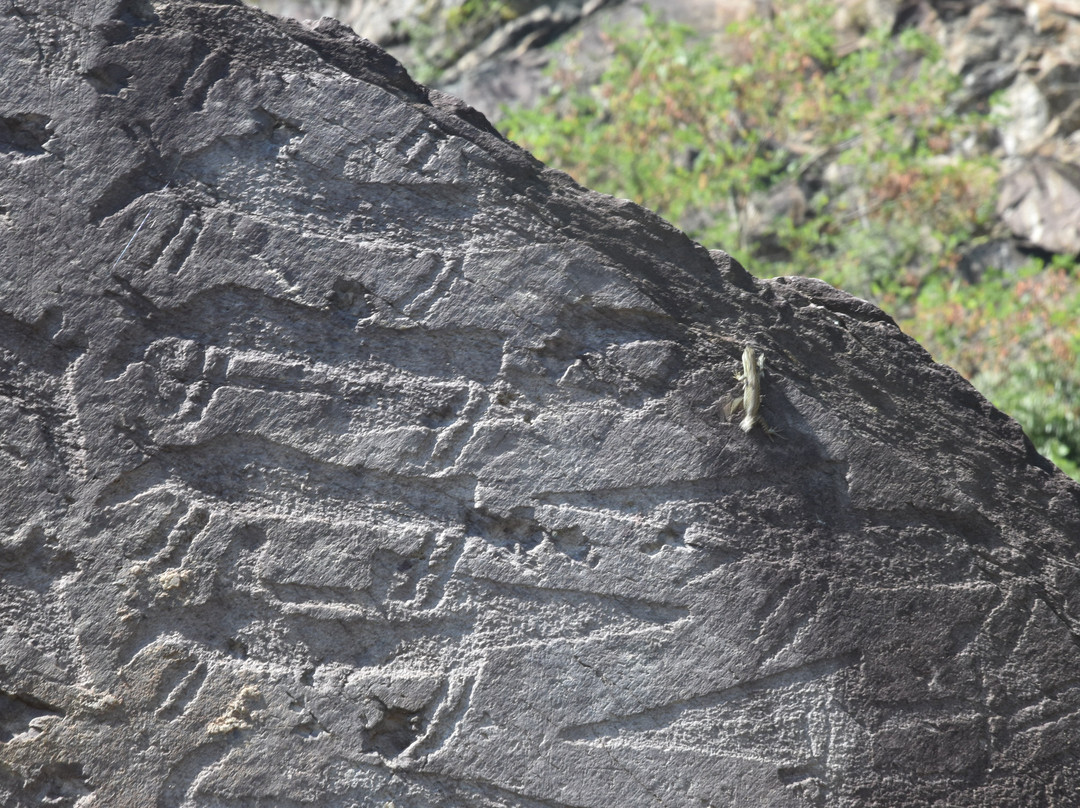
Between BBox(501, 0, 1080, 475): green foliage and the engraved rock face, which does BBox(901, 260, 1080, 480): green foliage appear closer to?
BBox(501, 0, 1080, 475): green foliage

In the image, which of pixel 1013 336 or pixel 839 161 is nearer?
pixel 1013 336

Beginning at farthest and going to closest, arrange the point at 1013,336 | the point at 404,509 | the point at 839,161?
the point at 839,161 < the point at 1013,336 < the point at 404,509

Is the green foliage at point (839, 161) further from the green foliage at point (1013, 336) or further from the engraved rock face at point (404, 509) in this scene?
the engraved rock face at point (404, 509)

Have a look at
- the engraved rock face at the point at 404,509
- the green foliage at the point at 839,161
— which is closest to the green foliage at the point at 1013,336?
the green foliage at the point at 839,161

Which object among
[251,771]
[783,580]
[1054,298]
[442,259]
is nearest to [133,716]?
[251,771]

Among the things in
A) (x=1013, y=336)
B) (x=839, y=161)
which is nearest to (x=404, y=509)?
(x=1013, y=336)

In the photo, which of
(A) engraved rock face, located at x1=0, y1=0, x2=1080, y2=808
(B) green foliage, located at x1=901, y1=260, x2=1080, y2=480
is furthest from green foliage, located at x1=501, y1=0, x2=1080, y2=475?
(A) engraved rock face, located at x1=0, y1=0, x2=1080, y2=808

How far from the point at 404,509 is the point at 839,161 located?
16.5 ft

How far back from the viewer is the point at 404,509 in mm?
1917

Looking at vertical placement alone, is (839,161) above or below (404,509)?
above

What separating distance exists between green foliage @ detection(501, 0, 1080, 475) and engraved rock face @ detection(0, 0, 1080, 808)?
3.43 meters

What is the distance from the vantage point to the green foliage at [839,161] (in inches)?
207

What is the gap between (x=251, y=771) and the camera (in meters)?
1.80

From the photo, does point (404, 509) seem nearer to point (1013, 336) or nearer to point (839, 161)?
point (1013, 336)
